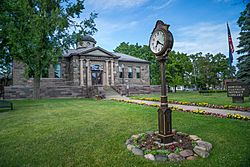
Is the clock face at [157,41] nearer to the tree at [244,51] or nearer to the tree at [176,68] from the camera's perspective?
the tree at [244,51]

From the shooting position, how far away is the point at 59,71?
81.9 feet

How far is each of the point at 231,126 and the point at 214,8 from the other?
5.91 meters

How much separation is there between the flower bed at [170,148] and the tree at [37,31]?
1491 cm

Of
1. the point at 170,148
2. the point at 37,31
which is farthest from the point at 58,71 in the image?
the point at 170,148

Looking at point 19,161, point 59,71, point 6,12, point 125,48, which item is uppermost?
point 125,48

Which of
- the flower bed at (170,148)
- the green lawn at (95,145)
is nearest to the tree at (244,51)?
the green lawn at (95,145)

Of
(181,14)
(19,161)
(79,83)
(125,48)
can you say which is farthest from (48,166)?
(125,48)

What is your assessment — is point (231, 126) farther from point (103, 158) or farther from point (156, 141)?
point (103, 158)

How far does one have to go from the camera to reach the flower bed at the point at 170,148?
126 inches

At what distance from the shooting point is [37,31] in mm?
15859

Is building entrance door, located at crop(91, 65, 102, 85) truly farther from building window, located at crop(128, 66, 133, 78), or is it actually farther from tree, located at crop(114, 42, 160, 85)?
tree, located at crop(114, 42, 160, 85)

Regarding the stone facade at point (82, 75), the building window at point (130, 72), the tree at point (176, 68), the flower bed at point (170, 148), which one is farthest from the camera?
the tree at point (176, 68)

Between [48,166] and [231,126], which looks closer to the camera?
[48,166]

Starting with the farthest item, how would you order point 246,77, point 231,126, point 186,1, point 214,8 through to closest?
point 246,77, point 186,1, point 214,8, point 231,126
